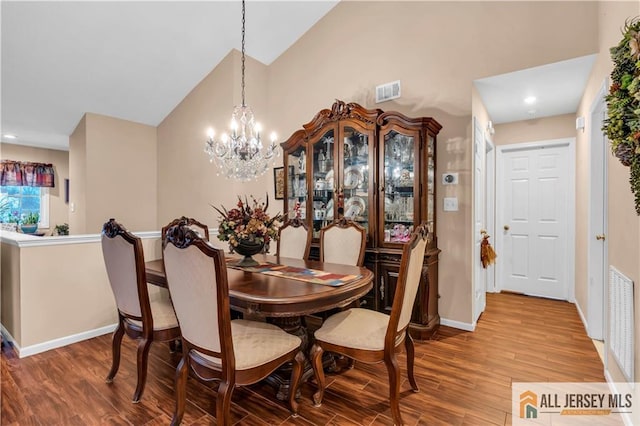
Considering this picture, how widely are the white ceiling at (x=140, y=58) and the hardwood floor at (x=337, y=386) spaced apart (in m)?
2.48

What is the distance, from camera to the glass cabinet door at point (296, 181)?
379 centimetres

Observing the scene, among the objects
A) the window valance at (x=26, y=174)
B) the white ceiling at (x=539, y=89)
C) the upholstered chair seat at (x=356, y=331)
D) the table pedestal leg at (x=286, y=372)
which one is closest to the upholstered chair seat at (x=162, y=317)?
the table pedestal leg at (x=286, y=372)

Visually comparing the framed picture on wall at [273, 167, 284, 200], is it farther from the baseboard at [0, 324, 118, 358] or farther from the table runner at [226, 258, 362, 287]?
the baseboard at [0, 324, 118, 358]

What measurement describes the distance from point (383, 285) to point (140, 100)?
4356 mm

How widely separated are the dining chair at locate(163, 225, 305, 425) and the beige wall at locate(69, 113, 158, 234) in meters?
4.00

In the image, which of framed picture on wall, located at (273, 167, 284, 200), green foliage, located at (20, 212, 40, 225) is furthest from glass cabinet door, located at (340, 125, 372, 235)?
green foliage, located at (20, 212, 40, 225)

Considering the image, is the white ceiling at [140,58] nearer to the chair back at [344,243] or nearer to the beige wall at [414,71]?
the beige wall at [414,71]

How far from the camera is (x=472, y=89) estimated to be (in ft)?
10.2

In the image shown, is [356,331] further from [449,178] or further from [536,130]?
[536,130]

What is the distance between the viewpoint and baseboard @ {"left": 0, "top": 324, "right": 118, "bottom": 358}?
2.61m

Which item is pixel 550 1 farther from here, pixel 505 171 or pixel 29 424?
pixel 29 424

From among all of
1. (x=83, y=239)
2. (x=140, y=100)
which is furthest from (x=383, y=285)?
(x=140, y=100)

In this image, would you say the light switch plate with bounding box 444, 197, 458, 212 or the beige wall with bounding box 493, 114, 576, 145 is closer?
the light switch plate with bounding box 444, 197, 458, 212

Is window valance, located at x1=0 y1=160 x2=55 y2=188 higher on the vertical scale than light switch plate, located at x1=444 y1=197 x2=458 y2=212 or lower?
higher
